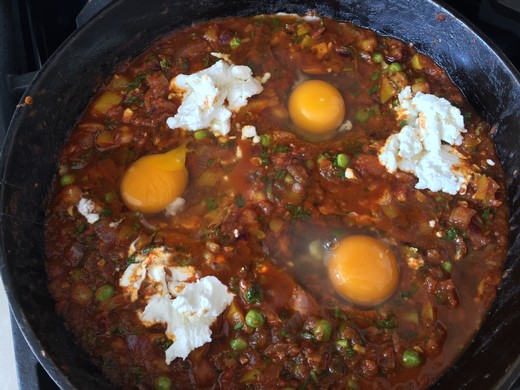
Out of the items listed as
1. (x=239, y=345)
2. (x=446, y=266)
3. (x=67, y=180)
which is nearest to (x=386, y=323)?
(x=446, y=266)

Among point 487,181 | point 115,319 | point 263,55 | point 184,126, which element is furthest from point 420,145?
point 115,319

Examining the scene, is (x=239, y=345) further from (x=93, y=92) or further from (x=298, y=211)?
(x=93, y=92)

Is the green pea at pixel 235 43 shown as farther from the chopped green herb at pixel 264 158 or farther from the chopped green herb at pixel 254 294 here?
the chopped green herb at pixel 254 294

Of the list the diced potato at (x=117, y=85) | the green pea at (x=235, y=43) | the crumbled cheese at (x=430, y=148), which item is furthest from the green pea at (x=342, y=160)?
the diced potato at (x=117, y=85)

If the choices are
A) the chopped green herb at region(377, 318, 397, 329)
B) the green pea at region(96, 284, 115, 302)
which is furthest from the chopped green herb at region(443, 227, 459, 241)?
the green pea at region(96, 284, 115, 302)

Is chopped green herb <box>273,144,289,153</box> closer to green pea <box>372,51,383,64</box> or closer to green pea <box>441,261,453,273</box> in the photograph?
green pea <box>372,51,383,64</box>
